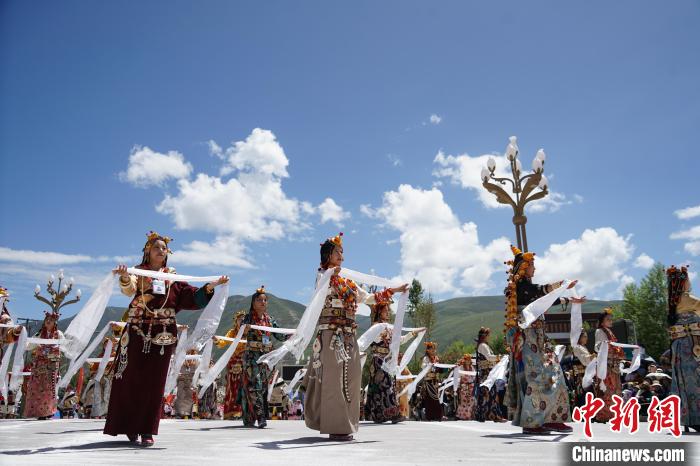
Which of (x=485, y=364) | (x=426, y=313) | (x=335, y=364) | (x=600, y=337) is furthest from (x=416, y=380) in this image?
(x=426, y=313)

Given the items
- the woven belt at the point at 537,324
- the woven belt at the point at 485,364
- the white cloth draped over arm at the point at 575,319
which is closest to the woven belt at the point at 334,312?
the woven belt at the point at 537,324

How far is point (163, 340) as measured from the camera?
591 cm

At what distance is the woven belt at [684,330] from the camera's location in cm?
805

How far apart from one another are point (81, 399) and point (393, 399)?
35.2ft

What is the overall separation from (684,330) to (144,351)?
786 cm

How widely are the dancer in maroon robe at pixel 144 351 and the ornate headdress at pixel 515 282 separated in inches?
170

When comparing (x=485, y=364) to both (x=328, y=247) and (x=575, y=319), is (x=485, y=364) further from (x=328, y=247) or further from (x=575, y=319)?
(x=328, y=247)

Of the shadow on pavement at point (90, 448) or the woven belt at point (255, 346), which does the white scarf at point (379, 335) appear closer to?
the woven belt at point (255, 346)

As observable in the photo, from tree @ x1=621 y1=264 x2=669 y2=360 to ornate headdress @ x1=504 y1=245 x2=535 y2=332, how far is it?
33890 mm

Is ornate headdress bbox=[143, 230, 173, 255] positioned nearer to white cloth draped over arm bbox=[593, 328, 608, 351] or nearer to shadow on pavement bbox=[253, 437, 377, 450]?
shadow on pavement bbox=[253, 437, 377, 450]

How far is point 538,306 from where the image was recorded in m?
7.20

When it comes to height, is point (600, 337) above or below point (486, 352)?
Answer: above

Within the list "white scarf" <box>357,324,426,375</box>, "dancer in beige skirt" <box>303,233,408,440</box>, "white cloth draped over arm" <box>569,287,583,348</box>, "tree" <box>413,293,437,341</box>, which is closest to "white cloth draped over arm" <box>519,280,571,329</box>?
"white cloth draped over arm" <box>569,287,583,348</box>

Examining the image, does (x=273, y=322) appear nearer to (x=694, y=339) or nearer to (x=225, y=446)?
(x=225, y=446)
